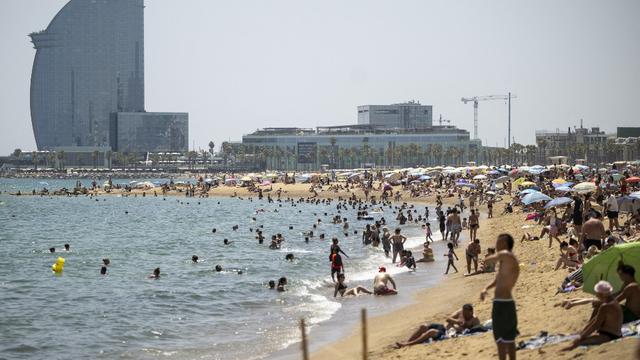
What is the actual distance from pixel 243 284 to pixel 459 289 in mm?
8113

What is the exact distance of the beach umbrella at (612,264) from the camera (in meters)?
13.2

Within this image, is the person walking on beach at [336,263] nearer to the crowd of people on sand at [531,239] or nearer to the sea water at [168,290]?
the crowd of people on sand at [531,239]

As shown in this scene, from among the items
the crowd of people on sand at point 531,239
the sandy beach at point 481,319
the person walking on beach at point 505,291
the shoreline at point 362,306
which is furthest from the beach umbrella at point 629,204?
the person walking on beach at point 505,291

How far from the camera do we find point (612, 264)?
43.8ft

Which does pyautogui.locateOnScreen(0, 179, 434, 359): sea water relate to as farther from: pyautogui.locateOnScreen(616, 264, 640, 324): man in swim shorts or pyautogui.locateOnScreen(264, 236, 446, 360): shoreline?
pyautogui.locateOnScreen(616, 264, 640, 324): man in swim shorts

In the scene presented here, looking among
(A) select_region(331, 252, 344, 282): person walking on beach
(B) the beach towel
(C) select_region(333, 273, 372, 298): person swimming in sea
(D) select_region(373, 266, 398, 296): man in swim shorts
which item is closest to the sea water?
(C) select_region(333, 273, 372, 298): person swimming in sea

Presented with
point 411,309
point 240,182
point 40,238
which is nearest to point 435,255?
point 411,309

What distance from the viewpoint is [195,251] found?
41625 mm

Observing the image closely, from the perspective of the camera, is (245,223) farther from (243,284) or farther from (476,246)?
(476,246)

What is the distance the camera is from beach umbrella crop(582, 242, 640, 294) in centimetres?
1317

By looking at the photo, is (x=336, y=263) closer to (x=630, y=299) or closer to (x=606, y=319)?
(x=630, y=299)

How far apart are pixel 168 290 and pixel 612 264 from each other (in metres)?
16.6

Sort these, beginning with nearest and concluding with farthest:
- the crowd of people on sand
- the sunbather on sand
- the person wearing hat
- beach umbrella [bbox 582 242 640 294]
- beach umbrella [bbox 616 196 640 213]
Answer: the crowd of people on sand → the person wearing hat → beach umbrella [bbox 582 242 640 294] → the sunbather on sand → beach umbrella [bbox 616 196 640 213]

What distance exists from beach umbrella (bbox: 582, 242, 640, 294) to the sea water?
6400mm
